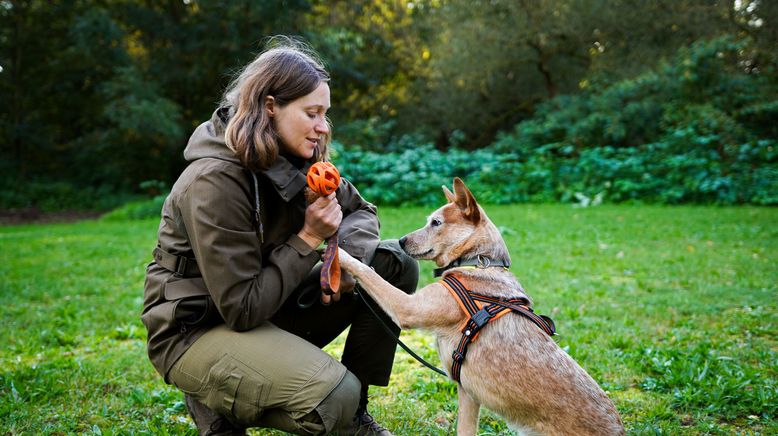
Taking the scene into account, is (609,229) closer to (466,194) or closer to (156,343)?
(466,194)

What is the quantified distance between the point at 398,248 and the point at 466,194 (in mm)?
500

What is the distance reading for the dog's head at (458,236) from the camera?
3.14m

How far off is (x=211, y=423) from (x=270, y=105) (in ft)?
5.20

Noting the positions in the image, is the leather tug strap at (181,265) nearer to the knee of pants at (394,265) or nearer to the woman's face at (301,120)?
the woman's face at (301,120)

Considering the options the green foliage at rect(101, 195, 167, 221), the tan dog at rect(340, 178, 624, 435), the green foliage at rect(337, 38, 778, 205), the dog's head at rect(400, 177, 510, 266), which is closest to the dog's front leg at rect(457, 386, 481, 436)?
the tan dog at rect(340, 178, 624, 435)

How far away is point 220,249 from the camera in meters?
2.43

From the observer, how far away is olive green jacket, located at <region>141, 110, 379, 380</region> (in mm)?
2455

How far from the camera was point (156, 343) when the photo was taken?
8.71ft

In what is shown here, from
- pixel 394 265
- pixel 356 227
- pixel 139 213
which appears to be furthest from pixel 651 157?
pixel 139 213

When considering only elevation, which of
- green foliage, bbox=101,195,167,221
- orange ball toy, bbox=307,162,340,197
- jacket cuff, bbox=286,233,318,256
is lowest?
green foliage, bbox=101,195,167,221

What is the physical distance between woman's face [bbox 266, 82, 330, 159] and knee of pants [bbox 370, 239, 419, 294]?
721 mm

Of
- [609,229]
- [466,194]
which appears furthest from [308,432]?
[609,229]

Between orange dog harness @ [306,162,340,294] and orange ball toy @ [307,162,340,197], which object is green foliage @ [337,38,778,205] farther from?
orange ball toy @ [307,162,340,197]

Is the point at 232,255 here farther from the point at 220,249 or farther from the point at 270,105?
the point at 270,105
